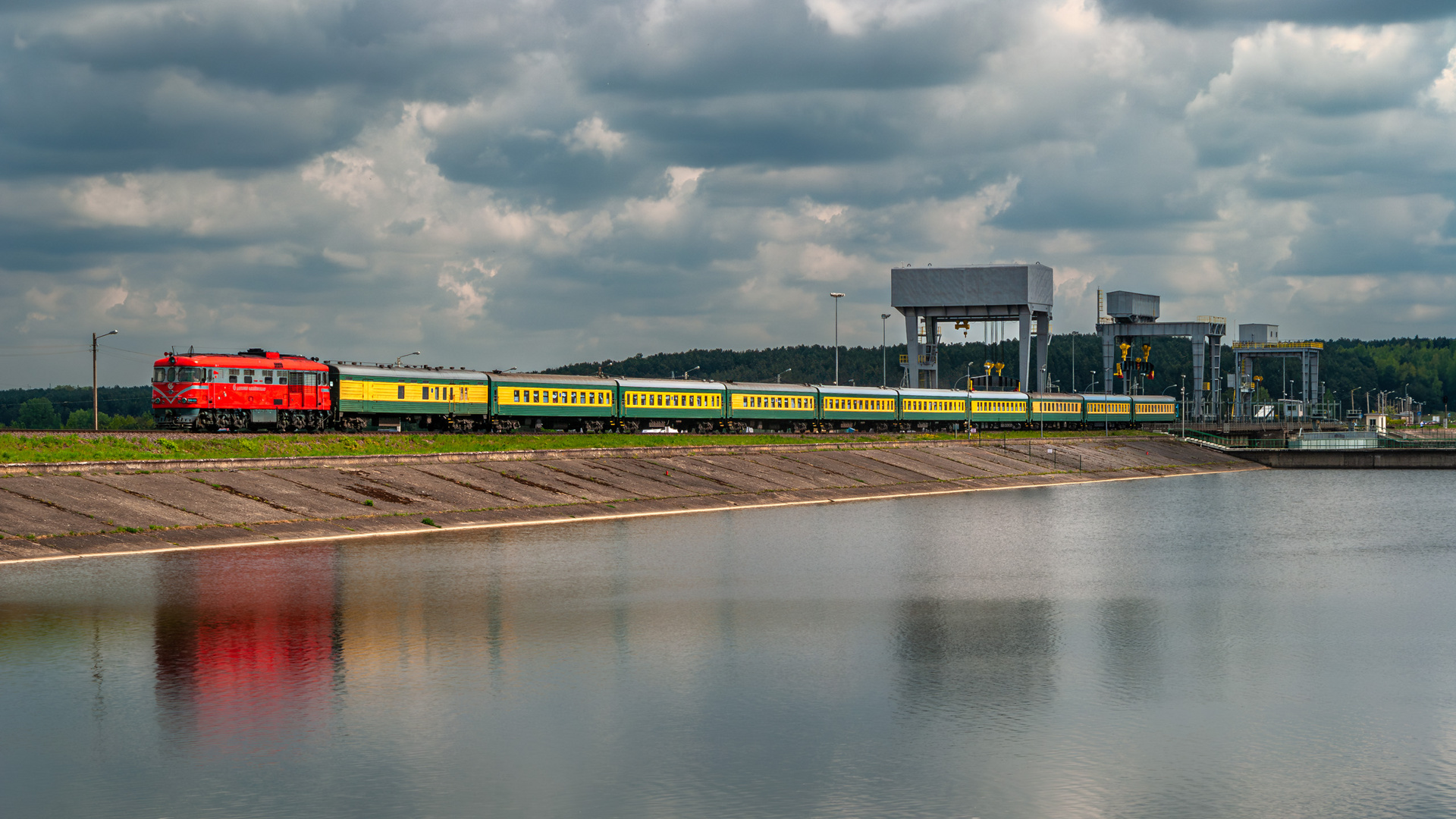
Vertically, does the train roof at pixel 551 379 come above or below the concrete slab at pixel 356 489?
above

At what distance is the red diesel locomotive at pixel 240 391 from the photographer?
66.7 metres

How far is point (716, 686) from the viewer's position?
23.9 meters

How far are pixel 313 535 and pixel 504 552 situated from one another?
8.47m

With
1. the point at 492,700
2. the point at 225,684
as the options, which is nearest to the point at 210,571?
the point at 225,684

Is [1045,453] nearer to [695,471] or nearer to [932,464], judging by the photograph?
[932,464]

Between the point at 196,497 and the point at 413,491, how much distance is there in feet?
35.7

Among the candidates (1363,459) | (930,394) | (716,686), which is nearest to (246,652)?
(716,686)

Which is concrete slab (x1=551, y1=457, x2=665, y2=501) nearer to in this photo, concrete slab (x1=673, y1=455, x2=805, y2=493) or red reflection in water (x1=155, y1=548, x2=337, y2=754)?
concrete slab (x1=673, y1=455, x2=805, y2=493)

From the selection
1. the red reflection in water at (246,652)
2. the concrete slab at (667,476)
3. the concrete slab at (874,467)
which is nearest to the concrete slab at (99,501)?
the red reflection in water at (246,652)

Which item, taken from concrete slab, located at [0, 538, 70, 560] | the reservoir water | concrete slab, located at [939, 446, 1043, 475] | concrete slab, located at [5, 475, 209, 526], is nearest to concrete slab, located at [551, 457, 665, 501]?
Result: the reservoir water

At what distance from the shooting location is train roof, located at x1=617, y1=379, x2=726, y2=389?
9594 cm

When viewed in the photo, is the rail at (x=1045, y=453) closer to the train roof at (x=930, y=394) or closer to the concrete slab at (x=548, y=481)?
the train roof at (x=930, y=394)

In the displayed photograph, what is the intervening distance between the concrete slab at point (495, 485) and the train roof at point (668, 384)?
29795 millimetres

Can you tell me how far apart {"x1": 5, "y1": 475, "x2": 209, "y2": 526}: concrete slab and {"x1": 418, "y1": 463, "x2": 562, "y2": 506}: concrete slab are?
52.9 feet
